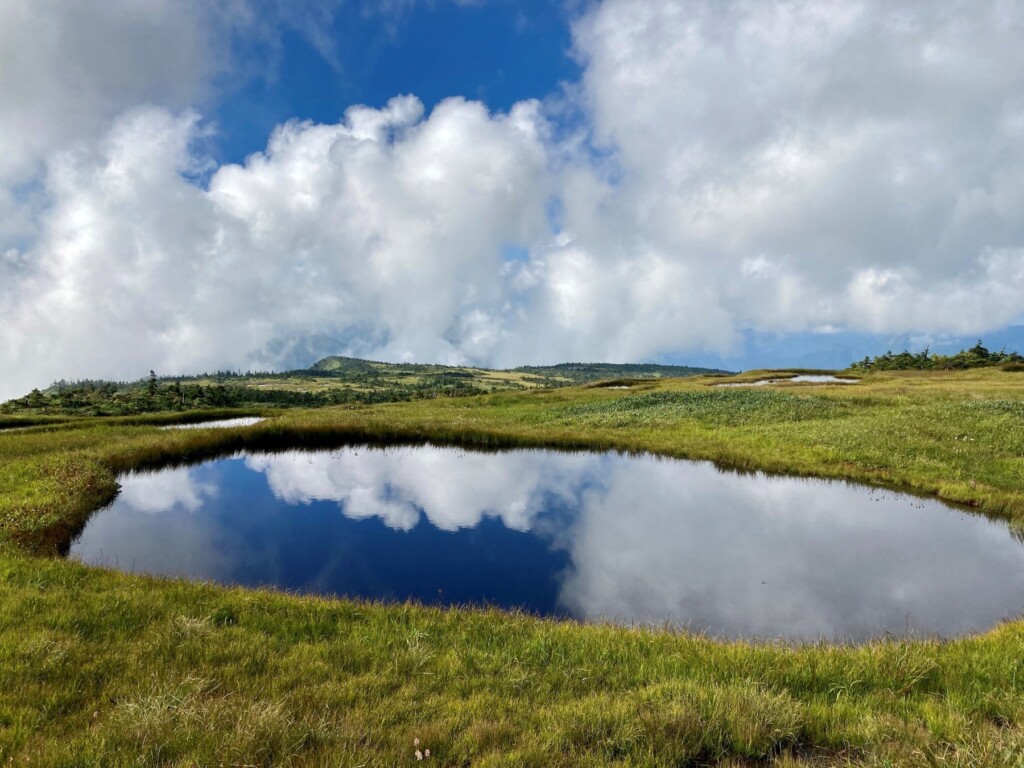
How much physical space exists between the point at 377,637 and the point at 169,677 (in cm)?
345

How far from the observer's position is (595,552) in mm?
18547

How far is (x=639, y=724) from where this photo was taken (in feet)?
21.5

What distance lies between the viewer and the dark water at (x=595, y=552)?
14211mm

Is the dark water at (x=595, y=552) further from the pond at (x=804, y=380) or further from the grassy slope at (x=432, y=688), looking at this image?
the pond at (x=804, y=380)

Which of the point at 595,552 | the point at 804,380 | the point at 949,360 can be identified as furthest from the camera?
the point at 949,360

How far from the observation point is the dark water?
14.2m

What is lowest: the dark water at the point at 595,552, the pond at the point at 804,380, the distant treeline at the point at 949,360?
the dark water at the point at 595,552

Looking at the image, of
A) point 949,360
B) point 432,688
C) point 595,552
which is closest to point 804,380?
point 949,360

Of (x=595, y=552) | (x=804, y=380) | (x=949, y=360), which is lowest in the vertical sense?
(x=595, y=552)

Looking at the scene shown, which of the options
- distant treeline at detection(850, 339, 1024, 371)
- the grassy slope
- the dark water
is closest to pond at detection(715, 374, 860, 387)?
distant treeline at detection(850, 339, 1024, 371)

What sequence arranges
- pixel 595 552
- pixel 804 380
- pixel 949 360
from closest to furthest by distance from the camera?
pixel 595 552 < pixel 804 380 < pixel 949 360

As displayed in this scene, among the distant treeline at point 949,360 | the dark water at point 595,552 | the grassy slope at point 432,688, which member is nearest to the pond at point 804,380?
the distant treeline at point 949,360

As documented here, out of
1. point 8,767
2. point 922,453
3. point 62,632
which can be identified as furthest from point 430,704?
point 922,453

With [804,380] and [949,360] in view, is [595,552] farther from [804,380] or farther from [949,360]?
[949,360]
